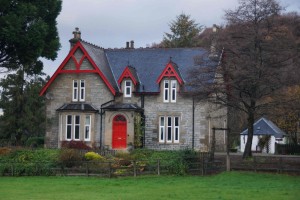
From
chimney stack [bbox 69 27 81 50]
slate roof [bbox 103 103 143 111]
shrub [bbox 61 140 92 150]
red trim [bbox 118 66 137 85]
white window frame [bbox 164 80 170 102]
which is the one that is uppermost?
chimney stack [bbox 69 27 81 50]

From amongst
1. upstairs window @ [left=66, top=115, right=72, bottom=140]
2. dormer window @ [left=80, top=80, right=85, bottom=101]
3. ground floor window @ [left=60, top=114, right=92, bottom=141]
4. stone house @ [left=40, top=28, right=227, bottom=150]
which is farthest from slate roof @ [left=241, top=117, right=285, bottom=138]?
upstairs window @ [left=66, top=115, right=72, bottom=140]

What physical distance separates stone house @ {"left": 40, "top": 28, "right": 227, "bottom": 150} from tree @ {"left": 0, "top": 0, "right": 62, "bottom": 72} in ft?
23.6

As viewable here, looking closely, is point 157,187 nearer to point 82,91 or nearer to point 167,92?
point 167,92

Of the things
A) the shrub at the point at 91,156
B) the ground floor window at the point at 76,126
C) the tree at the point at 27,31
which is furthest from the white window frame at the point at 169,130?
the tree at the point at 27,31

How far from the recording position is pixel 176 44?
74625 mm

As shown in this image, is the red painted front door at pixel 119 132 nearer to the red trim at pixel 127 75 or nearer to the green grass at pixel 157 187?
the red trim at pixel 127 75

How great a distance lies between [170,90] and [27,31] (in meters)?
14.2

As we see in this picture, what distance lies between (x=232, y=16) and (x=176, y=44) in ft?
129

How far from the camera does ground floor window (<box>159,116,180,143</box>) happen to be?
145 feet

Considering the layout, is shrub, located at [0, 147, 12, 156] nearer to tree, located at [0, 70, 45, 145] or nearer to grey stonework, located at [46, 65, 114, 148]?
grey stonework, located at [46, 65, 114, 148]

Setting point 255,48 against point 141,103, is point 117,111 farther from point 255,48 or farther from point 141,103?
point 255,48

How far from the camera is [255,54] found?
114 feet

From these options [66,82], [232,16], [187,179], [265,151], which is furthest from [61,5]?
[265,151]

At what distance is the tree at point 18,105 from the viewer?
188ft
